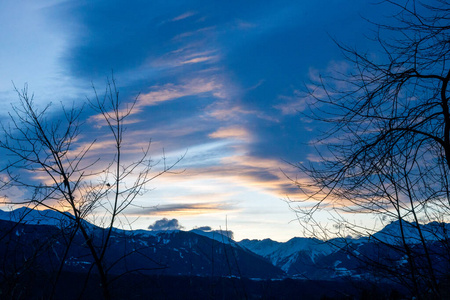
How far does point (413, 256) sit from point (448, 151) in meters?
1.18

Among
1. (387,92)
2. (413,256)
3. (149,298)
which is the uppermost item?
(387,92)

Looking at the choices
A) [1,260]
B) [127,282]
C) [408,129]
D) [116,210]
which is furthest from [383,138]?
[1,260]

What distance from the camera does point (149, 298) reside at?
5.89 m

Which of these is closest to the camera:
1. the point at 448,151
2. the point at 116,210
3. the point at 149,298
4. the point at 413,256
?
the point at 448,151

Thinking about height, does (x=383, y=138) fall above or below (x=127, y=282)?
above

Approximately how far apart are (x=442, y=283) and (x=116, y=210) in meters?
3.89

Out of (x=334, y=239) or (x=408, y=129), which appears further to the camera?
(x=334, y=239)

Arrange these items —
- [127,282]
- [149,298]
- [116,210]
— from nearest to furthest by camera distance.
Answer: [116,210] < [127,282] < [149,298]

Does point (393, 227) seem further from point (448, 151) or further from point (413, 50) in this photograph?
point (413, 50)

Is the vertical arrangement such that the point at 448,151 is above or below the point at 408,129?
below

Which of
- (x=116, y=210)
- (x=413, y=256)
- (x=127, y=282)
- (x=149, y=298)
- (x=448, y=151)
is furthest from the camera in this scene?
(x=149, y=298)

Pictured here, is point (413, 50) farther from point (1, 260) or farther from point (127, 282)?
point (1, 260)

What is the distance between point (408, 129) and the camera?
3785mm

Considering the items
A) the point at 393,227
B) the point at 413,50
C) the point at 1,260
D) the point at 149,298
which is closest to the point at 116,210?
the point at 1,260
